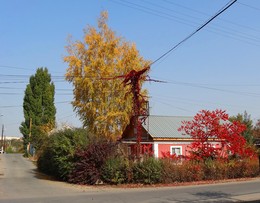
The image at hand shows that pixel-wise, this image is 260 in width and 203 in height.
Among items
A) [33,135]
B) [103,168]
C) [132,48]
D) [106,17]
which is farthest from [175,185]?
[33,135]

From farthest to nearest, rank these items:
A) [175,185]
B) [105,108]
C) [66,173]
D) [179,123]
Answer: [179,123]
[105,108]
[66,173]
[175,185]

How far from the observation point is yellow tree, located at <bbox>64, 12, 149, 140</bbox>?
32938 millimetres

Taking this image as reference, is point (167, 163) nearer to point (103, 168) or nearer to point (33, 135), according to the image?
point (103, 168)

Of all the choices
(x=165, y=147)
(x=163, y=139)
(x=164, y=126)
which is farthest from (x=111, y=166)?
(x=164, y=126)

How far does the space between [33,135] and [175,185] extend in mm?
48387

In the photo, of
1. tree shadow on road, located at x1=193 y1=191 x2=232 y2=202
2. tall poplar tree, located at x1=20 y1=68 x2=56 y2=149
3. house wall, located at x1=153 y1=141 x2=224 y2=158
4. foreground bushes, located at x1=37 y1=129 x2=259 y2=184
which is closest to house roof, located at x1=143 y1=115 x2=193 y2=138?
house wall, located at x1=153 y1=141 x2=224 y2=158

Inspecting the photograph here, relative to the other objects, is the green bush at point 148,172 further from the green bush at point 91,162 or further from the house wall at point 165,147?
the house wall at point 165,147

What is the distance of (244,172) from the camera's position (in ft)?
79.2

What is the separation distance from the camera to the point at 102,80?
33.1m

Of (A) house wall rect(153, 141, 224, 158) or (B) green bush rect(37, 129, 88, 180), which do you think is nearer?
(B) green bush rect(37, 129, 88, 180)

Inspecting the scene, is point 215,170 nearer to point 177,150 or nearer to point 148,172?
point 148,172

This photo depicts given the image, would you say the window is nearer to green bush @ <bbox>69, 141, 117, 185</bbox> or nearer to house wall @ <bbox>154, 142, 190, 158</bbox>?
house wall @ <bbox>154, 142, 190, 158</bbox>

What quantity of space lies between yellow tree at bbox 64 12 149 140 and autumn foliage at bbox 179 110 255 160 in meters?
9.75

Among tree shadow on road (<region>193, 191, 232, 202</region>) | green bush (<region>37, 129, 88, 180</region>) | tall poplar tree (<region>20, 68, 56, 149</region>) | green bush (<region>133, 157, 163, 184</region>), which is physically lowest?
tree shadow on road (<region>193, 191, 232, 202</region>)
